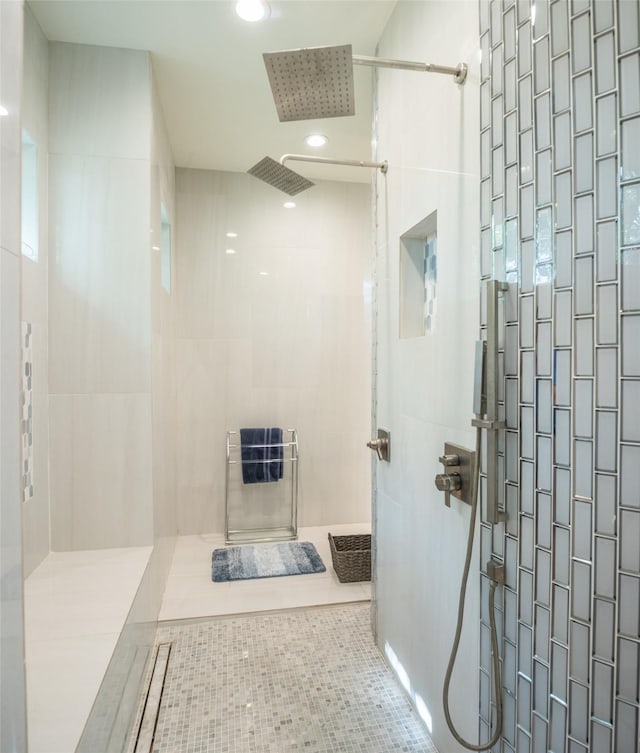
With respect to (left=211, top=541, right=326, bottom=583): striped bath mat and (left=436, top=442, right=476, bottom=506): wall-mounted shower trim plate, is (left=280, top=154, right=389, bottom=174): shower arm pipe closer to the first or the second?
(left=436, top=442, right=476, bottom=506): wall-mounted shower trim plate

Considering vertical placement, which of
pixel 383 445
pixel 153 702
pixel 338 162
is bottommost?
pixel 153 702

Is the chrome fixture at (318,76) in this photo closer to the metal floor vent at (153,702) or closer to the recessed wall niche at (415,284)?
the recessed wall niche at (415,284)

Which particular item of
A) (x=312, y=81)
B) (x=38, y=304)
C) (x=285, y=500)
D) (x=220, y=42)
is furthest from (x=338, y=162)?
(x=285, y=500)

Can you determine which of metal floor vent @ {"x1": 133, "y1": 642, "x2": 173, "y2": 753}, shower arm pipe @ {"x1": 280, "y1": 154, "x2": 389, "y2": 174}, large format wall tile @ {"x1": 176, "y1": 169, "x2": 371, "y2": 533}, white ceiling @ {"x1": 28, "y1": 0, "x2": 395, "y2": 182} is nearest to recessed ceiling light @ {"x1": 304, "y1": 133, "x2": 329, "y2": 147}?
white ceiling @ {"x1": 28, "y1": 0, "x2": 395, "y2": 182}

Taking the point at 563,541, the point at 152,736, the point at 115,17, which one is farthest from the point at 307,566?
the point at 115,17

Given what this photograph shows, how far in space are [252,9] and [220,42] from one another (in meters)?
0.30

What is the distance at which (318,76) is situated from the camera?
1305 mm

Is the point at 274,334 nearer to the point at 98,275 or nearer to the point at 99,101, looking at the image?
the point at 98,275

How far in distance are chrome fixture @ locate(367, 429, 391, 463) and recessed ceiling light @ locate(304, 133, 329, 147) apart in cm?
195

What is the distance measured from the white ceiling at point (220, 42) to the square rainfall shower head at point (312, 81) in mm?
735

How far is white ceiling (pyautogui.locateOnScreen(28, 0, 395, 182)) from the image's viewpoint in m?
1.83

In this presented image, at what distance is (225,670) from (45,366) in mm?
1529

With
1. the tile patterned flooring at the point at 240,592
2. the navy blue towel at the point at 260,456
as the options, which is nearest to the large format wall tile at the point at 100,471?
the tile patterned flooring at the point at 240,592

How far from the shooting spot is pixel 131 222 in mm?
2084
